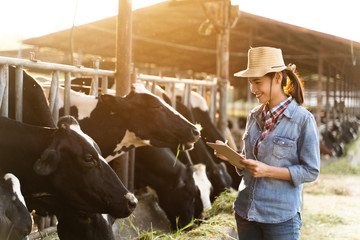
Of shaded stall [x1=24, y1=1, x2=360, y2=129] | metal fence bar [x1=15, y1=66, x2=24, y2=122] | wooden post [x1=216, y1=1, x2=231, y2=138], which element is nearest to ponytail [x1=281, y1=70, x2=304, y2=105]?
metal fence bar [x1=15, y1=66, x2=24, y2=122]

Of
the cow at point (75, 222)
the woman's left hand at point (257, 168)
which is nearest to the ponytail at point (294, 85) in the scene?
the woman's left hand at point (257, 168)

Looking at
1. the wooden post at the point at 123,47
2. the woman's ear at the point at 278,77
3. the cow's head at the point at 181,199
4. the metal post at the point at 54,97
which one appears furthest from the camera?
the cow's head at the point at 181,199

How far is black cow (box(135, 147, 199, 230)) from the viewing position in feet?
16.7

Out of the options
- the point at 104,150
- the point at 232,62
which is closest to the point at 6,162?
the point at 104,150

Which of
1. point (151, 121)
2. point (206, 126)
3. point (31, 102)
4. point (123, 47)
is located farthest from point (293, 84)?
point (206, 126)

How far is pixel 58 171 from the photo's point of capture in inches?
108

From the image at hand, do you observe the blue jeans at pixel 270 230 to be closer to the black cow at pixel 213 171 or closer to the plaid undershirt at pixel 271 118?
the plaid undershirt at pixel 271 118

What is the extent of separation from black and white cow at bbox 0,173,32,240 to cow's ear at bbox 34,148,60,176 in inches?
6.4

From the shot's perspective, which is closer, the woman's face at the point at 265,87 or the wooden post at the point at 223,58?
the woman's face at the point at 265,87

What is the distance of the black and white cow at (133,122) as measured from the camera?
13.9ft

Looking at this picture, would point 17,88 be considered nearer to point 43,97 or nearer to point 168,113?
point 43,97

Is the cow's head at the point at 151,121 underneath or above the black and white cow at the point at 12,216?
above

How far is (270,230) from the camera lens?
97.7 inches

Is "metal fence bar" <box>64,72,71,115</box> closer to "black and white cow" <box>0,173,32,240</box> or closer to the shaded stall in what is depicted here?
"black and white cow" <box>0,173,32,240</box>
